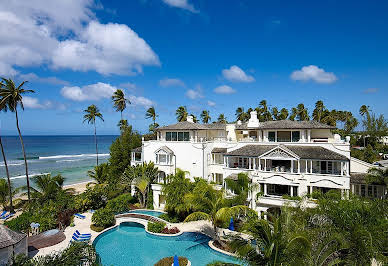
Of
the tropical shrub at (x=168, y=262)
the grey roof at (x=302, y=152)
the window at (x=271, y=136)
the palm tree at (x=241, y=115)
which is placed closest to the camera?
the tropical shrub at (x=168, y=262)

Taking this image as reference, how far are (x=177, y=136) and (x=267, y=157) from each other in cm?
1356

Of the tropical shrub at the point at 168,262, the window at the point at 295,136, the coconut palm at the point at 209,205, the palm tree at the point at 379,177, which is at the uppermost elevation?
the window at the point at 295,136

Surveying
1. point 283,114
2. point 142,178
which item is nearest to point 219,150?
point 142,178

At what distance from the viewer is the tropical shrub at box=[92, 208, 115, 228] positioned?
936 inches

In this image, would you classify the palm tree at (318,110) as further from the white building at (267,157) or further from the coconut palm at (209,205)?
the coconut palm at (209,205)

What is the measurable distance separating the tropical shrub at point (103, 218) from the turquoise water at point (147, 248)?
0.86m

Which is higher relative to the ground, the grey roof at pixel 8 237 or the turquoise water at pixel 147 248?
the grey roof at pixel 8 237

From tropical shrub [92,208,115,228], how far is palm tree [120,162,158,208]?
5.64 m

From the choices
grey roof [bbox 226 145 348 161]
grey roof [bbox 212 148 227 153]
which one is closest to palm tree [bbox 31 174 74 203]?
grey roof [bbox 212 148 227 153]

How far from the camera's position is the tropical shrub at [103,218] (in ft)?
78.0

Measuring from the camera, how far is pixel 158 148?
107ft

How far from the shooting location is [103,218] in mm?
24000

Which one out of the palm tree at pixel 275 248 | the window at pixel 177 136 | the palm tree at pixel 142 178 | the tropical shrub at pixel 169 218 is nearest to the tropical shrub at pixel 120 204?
the palm tree at pixel 142 178

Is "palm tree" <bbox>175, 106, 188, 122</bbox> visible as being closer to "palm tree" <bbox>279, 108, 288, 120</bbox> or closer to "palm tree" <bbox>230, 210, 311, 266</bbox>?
"palm tree" <bbox>279, 108, 288, 120</bbox>
